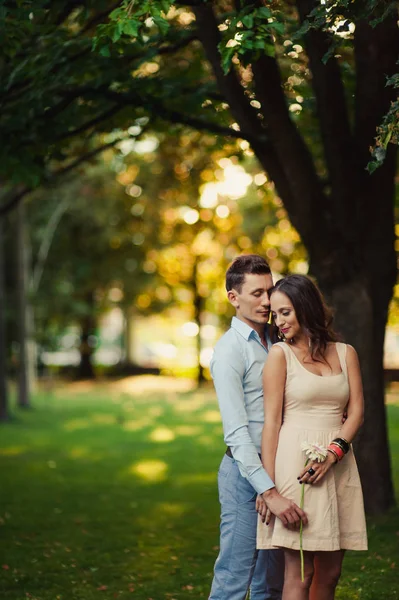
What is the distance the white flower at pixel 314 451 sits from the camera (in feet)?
13.7

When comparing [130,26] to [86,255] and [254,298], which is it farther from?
[86,255]

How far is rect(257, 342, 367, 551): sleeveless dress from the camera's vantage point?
14.0 feet

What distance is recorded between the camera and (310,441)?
168 inches

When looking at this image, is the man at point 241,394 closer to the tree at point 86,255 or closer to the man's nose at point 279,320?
the man's nose at point 279,320

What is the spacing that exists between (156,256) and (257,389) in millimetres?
35263

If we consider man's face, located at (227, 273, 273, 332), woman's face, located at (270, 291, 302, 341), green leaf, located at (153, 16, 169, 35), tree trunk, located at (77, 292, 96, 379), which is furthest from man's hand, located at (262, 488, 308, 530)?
tree trunk, located at (77, 292, 96, 379)

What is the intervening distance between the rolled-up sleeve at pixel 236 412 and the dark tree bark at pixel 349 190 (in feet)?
13.5

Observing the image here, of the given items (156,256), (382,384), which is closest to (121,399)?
(156,256)

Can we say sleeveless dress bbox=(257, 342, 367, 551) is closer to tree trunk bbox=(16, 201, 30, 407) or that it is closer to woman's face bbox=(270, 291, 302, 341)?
woman's face bbox=(270, 291, 302, 341)

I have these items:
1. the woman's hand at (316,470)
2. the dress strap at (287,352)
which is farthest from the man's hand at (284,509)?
the dress strap at (287,352)

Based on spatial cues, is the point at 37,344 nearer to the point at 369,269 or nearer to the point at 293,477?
the point at 369,269

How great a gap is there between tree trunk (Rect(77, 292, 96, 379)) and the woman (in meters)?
35.3

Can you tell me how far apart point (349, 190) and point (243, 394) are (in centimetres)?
458

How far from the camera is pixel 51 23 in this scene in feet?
28.0
